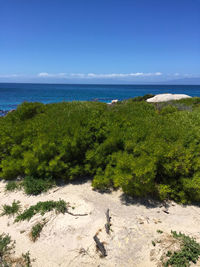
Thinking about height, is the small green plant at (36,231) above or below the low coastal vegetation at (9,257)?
above

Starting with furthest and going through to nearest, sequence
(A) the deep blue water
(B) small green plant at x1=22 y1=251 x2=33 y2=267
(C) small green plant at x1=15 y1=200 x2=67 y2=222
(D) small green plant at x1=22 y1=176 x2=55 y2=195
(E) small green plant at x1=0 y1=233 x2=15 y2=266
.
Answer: (A) the deep blue water
(D) small green plant at x1=22 y1=176 x2=55 y2=195
(C) small green plant at x1=15 y1=200 x2=67 y2=222
(E) small green plant at x1=0 y1=233 x2=15 y2=266
(B) small green plant at x1=22 y1=251 x2=33 y2=267

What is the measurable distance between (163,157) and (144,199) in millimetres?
1387

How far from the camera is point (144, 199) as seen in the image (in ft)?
17.6

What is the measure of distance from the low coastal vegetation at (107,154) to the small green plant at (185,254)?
1445 millimetres

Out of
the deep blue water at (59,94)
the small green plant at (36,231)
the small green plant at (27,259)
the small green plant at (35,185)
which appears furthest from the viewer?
the deep blue water at (59,94)

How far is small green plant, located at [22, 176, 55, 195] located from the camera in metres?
5.78

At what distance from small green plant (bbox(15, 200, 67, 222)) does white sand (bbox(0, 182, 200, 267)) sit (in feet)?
0.43

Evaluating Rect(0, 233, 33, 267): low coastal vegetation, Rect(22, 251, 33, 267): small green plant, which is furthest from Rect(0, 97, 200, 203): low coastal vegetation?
Rect(22, 251, 33, 267): small green plant

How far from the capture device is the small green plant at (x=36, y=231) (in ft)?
14.1

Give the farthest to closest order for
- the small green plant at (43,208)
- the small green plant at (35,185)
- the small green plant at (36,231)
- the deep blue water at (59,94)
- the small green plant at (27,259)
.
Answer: the deep blue water at (59,94) → the small green plant at (35,185) → the small green plant at (43,208) → the small green plant at (36,231) → the small green plant at (27,259)

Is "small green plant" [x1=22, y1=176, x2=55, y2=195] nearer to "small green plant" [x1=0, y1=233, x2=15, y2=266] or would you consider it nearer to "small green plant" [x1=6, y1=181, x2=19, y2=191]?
"small green plant" [x1=6, y1=181, x2=19, y2=191]

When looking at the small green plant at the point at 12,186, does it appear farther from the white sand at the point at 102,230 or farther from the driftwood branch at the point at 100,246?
the driftwood branch at the point at 100,246

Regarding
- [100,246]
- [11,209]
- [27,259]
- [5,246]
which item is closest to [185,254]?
[100,246]

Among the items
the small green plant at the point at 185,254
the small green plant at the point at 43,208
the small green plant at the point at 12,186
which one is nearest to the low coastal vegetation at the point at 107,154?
the small green plant at the point at 12,186
